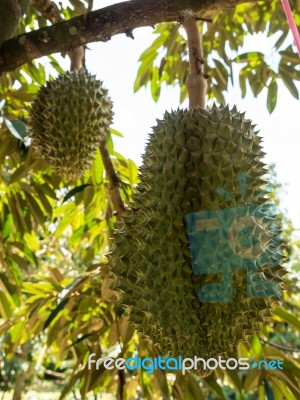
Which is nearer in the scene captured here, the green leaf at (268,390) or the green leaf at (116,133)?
the green leaf at (268,390)

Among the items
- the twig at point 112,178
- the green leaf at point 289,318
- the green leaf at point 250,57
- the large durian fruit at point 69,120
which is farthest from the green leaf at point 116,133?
the green leaf at point 289,318

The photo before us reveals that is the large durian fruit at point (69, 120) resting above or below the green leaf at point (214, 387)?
above

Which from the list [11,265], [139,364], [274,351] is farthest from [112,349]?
[274,351]

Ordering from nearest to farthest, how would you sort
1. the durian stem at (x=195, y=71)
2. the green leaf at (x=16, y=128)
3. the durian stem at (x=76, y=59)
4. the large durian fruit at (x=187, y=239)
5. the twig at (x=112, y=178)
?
the large durian fruit at (x=187, y=239)
the durian stem at (x=195, y=71)
the green leaf at (x=16, y=128)
the durian stem at (x=76, y=59)
the twig at (x=112, y=178)

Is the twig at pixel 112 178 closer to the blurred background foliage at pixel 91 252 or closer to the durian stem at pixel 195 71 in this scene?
the blurred background foliage at pixel 91 252

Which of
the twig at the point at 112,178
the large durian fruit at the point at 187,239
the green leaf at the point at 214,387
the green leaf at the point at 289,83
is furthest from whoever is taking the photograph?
the green leaf at the point at 289,83

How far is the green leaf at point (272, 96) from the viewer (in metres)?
1.69

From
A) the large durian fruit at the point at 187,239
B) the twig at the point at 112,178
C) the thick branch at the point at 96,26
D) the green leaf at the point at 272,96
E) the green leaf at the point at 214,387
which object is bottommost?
the green leaf at the point at 214,387

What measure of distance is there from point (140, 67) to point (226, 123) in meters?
1.24

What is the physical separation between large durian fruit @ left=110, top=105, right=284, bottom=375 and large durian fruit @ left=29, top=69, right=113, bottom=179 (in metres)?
0.45

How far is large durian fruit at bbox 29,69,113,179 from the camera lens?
4.03ft

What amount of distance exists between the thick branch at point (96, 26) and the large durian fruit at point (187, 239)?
0.16m

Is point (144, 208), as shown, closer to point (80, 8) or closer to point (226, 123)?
point (226, 123)

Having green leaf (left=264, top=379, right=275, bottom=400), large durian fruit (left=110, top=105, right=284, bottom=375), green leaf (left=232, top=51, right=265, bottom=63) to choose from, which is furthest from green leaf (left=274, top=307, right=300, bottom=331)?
green leaf (left=232, top=51, right=265, bottom=63)
